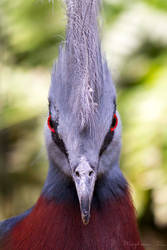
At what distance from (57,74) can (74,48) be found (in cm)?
16

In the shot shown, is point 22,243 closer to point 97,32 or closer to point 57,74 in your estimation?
point 57,74

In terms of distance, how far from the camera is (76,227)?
188cm

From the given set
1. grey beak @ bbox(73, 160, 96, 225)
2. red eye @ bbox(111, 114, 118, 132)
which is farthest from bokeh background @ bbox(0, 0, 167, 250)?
grey beak @ bbox(73, 160, 96, 225)

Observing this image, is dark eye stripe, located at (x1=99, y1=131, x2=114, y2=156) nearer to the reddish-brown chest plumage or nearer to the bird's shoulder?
the reddish-brown chest plumage

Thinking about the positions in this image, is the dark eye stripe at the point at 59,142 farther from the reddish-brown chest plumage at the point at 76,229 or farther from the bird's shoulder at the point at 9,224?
the bird's shoulder at the point at 9,224

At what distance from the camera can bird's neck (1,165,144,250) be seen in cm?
186

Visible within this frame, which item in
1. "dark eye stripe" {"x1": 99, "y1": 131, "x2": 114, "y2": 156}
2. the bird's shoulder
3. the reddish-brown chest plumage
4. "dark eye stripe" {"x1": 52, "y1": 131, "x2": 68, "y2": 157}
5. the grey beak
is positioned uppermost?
"dark eye stripe" {"x1": 52, "y1": 131, "x2": 68, "y2": 157}

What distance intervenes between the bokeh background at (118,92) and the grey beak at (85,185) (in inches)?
74.1

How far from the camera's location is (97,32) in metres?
1.83

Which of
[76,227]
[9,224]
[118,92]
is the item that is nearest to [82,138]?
[76,227]

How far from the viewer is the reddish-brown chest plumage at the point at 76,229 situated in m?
1.86

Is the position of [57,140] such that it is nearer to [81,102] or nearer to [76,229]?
[81,102]

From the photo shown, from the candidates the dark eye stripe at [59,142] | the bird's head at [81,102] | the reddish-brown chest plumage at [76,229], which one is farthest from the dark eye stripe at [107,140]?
the reddish-brown chest plumage at [76,229]

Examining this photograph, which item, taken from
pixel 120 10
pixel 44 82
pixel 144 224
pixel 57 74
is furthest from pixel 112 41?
pixel 57 74
